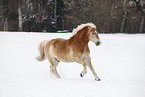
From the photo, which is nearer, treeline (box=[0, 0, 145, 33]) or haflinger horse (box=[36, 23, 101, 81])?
haflinger horse (box=[36, 23, 101, 81])

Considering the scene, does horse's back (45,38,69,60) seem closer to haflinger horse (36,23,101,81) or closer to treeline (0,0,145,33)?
haflinger horse (36,23,101,81)

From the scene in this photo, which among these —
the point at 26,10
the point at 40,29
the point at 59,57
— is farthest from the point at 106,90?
the point at 26,10

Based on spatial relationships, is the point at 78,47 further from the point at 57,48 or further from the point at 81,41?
the point at 57,48

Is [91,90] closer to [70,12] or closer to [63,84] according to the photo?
[63,84]

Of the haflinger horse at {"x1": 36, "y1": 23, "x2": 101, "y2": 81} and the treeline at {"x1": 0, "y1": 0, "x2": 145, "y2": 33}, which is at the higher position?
the treeline at {"x1": 0, "y1": 0, "x2": 145, "y2": 33}

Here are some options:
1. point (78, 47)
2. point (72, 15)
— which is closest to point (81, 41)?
point (78, 47)

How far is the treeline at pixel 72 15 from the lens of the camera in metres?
24.2

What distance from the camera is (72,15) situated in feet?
85.1

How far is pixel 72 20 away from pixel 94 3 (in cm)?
385

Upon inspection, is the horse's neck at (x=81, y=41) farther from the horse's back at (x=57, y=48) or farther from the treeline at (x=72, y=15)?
the treeline at (x=72, y=15)

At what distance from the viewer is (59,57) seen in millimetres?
5551

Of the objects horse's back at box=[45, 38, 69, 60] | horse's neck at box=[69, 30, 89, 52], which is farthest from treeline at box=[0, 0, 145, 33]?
horse's neck at box=[69, 30, 89, 52]

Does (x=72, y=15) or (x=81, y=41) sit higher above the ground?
(x=72, y=15)

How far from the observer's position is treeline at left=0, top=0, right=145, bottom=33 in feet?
79.5
